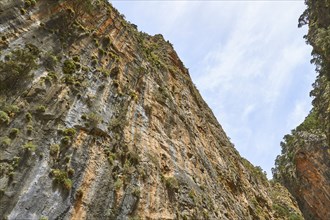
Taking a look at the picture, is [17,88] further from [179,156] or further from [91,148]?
[179,156]

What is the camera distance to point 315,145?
43312mm

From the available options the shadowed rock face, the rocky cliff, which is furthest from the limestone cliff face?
the shadowed rock face

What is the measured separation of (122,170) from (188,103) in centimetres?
1506

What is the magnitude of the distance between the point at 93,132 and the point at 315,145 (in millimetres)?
34283

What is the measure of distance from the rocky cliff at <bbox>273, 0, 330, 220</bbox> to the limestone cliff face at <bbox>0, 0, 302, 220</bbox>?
1299cm

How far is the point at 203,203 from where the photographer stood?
18.8 meters

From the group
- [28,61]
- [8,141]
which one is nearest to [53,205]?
[8,141]

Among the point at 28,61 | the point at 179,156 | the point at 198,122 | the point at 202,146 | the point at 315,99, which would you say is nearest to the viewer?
the point at 28,61

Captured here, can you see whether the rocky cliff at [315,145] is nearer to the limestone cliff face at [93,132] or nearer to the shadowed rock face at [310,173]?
the shadowed rock face at [310,173]

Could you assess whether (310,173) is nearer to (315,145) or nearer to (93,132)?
(315,145)

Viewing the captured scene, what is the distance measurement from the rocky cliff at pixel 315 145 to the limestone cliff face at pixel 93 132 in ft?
42.6

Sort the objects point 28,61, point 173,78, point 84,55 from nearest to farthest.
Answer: point 28,61 < point 84,55 < point 173,78

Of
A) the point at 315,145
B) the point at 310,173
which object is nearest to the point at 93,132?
the point at 315,145

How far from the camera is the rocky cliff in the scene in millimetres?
33250
